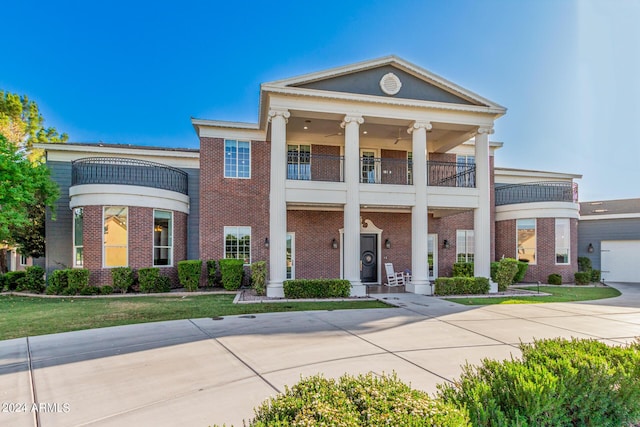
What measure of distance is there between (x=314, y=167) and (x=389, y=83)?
4.70 metres

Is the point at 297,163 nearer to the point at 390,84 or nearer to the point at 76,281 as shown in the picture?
the point at 390,84

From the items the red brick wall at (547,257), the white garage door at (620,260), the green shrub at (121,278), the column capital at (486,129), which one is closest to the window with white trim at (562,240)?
the red brick wall at (547,257)

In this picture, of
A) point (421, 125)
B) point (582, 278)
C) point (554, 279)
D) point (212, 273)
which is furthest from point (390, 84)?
point (582, 278)

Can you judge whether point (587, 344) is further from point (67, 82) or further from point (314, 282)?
point (67, 82)

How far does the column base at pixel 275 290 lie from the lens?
11922 mm

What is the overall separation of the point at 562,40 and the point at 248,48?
14.3 metres

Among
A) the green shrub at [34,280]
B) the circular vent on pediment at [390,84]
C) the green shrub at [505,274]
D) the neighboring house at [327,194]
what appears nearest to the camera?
the neighboring house at [327,194]

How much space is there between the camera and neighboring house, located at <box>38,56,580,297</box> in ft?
42.1

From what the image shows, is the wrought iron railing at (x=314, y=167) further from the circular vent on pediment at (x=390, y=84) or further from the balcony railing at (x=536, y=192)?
the balcony railing at (x=536, y=192)

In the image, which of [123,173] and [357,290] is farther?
[123,173]

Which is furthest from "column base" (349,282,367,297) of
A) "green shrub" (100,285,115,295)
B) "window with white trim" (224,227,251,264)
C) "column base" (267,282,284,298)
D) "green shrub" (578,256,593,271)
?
"green shrub" (578,256,593,271)

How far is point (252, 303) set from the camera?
1062 centimetres

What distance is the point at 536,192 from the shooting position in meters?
18.6

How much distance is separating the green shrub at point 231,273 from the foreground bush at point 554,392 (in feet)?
38.2
